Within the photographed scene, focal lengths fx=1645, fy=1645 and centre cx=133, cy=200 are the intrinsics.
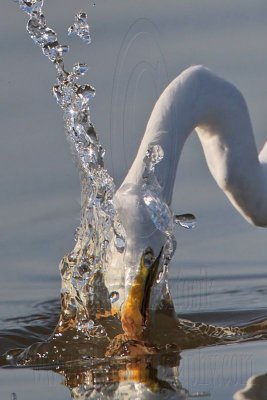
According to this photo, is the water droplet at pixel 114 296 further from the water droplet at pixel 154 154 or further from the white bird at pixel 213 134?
the water droplet at pixel 154 154

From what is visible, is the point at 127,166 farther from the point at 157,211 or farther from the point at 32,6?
the point at 157,211

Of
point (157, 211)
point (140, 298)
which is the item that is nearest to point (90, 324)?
point (140, 298)

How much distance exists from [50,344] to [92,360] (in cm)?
49

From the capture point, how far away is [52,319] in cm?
882

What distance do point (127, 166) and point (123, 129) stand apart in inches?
15.3

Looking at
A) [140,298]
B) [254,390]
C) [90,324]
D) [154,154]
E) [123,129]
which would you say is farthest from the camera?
[123,129]

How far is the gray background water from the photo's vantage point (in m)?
9.43

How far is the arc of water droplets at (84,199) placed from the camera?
7.78 metres

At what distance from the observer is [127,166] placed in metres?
9.10

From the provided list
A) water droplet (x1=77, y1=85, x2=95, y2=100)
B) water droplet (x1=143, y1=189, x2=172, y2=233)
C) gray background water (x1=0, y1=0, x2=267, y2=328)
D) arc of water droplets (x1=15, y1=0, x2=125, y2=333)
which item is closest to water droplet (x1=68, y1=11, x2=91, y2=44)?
arc of water droplets (x1=15, y1=0, x2=125, y2=333)

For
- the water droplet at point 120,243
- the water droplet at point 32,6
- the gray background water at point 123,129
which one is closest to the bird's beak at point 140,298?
the water droplet at point 120,243

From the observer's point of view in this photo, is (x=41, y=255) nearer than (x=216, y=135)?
No

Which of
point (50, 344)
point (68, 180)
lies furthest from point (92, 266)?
point (68, 180)

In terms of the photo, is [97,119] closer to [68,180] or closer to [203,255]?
[68,180]
